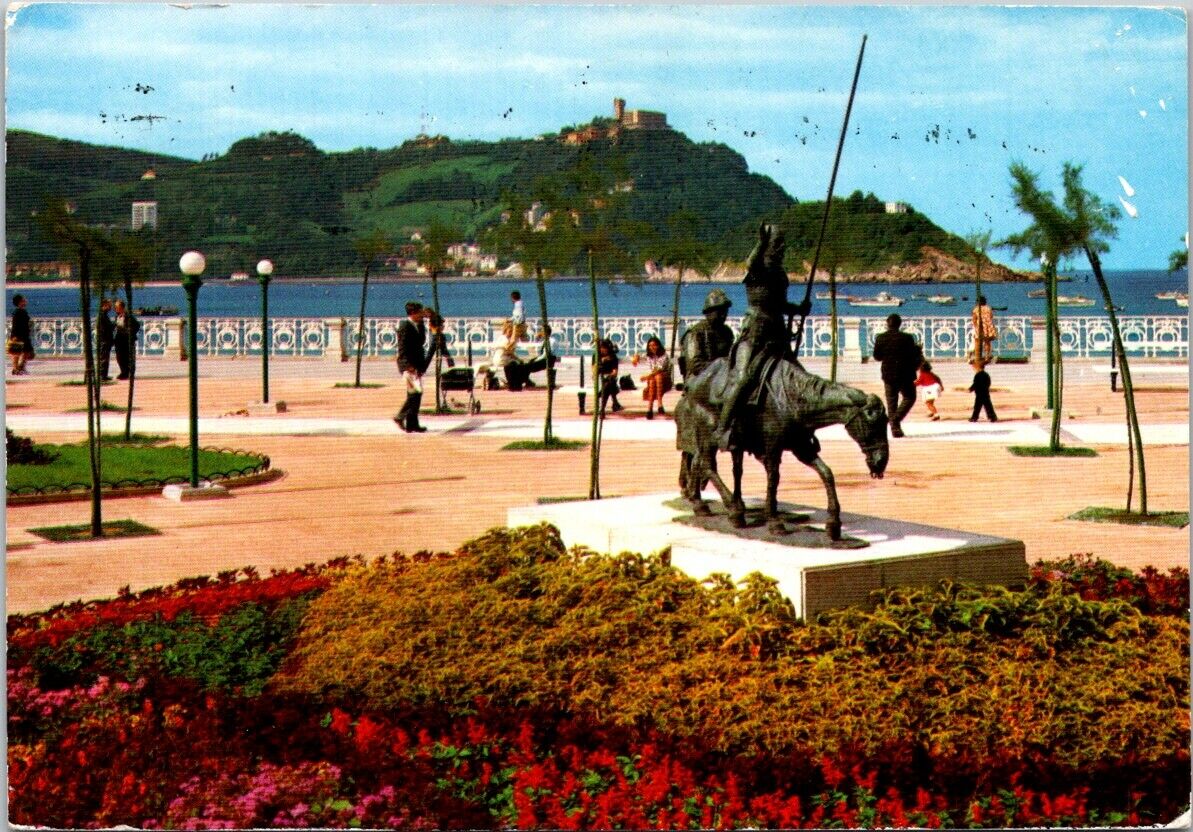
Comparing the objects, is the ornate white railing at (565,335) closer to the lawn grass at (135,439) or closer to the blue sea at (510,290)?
the blue sea at (510,290)

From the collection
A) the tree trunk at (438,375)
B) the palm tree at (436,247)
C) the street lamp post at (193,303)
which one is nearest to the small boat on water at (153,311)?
the tree trunk at (438,375)

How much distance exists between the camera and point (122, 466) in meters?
12.1

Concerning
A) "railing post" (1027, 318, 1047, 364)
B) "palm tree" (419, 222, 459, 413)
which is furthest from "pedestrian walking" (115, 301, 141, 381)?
"railing post" (1027, 318, 1047, 364)

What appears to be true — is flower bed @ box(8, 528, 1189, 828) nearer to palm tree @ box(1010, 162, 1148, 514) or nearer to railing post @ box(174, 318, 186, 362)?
palm tree @ box(1010, 162, 1148, 514)

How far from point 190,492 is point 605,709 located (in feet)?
18.6

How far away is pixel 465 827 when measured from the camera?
570 cm

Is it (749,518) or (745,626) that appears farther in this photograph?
(749,518)

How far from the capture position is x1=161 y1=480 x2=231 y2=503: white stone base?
1098 centimetres

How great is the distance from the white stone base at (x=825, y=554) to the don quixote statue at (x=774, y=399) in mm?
267

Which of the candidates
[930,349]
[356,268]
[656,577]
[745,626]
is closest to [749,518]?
[656,577]

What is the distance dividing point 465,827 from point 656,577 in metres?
1.93

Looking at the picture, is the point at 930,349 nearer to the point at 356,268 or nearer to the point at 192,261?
the point at 356,268

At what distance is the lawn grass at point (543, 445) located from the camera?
13.9 meters

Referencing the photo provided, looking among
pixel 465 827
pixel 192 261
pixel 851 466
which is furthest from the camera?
pixel 851 466
